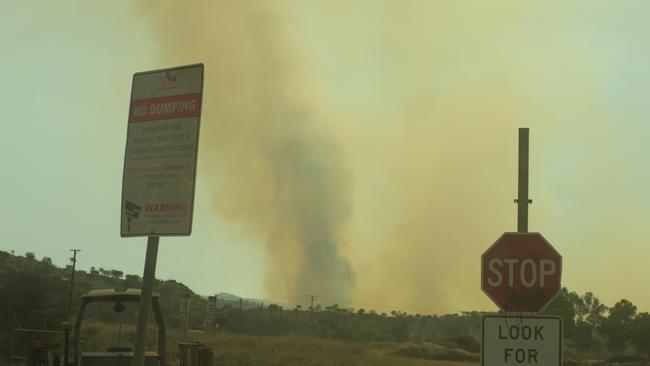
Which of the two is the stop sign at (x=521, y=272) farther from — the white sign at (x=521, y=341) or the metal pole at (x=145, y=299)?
the metal pole at (x=145, y=299)

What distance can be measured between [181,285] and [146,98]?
95.1m

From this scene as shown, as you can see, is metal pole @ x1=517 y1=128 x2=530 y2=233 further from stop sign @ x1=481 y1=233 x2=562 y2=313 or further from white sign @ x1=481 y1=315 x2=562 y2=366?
white sign @ x1=481 y1=315 x2=562 y2=366

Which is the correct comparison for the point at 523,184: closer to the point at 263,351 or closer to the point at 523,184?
the point at 523,184

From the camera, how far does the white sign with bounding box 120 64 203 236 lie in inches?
261

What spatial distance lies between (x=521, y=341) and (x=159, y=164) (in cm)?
393

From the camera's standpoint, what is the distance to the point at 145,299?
676cm

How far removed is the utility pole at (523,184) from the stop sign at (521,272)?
56.9 inches

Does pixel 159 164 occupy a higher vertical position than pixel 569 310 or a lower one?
lower

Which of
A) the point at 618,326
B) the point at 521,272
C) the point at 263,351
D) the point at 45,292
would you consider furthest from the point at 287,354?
the point at 618,326

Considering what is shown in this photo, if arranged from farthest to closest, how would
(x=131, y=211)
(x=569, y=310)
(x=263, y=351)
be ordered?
(x=569, y=310)
(x=263, y=351)
(x=131, y=211)

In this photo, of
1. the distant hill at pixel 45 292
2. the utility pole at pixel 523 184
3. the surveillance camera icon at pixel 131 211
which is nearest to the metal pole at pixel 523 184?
the utility pole at pixel 523 184

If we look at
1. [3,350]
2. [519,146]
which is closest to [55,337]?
[3,350]

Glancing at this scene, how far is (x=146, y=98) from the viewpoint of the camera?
7.03 metres

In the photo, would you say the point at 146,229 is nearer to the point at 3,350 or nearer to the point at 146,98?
the point at 146,98
